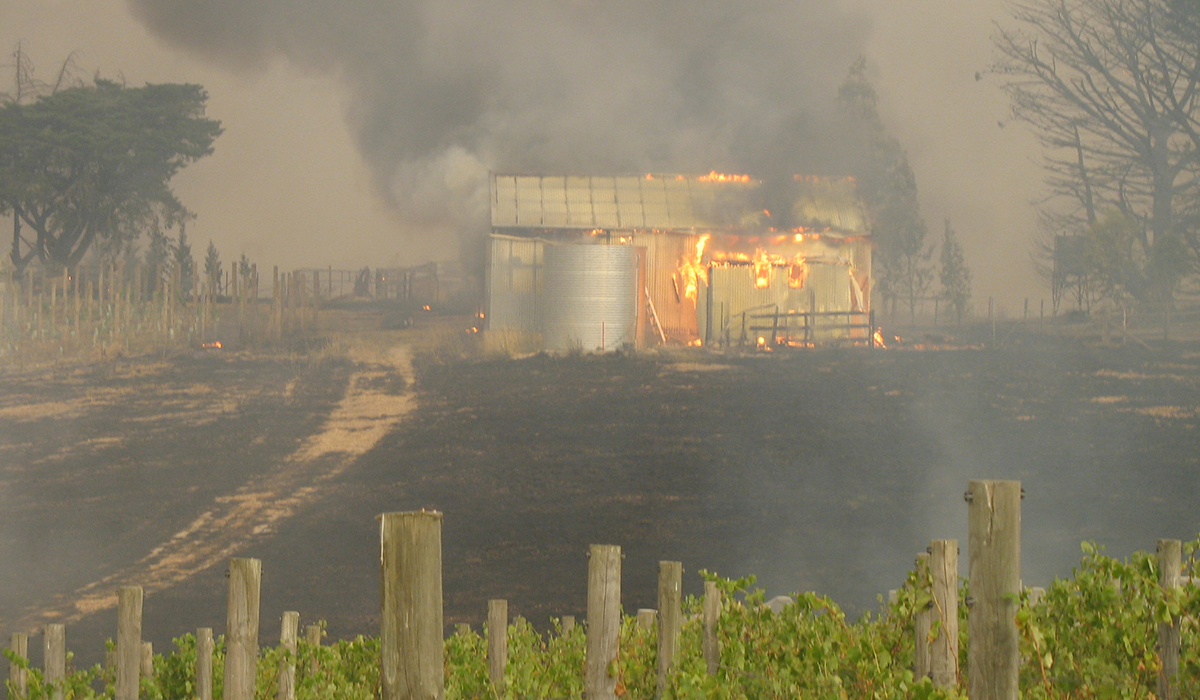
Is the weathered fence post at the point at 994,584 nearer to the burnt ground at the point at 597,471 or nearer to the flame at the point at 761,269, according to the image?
the burnt ground at the point at 597,471

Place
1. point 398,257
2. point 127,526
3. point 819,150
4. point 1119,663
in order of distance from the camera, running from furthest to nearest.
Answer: point 819,150, point 398,257, point 127,526, point 1119,663

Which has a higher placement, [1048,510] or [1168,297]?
[1168,297]

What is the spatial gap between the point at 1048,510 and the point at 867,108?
10.3 meters

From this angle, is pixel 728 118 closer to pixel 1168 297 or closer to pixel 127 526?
pixel 1168 297

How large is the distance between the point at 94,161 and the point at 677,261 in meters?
10.3

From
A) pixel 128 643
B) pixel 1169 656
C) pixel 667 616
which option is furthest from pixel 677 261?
pixel 1169 656

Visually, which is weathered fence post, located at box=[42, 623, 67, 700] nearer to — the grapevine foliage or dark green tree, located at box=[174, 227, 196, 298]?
the grapevine foliage

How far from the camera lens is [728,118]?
77.8 ft

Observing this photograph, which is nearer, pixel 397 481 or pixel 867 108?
pixel 397 481

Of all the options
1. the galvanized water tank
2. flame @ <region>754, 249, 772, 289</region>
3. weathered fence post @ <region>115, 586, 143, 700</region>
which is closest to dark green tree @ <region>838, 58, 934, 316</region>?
flame @ <region>754, 249, 772, 289</region>

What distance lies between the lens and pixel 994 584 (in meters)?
3.18

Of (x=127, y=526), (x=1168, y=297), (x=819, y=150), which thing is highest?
(x=819, y=150)

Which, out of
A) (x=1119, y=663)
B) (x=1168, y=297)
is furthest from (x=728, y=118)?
(x=1119, y=663)

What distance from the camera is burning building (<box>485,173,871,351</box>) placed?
2016 cm
